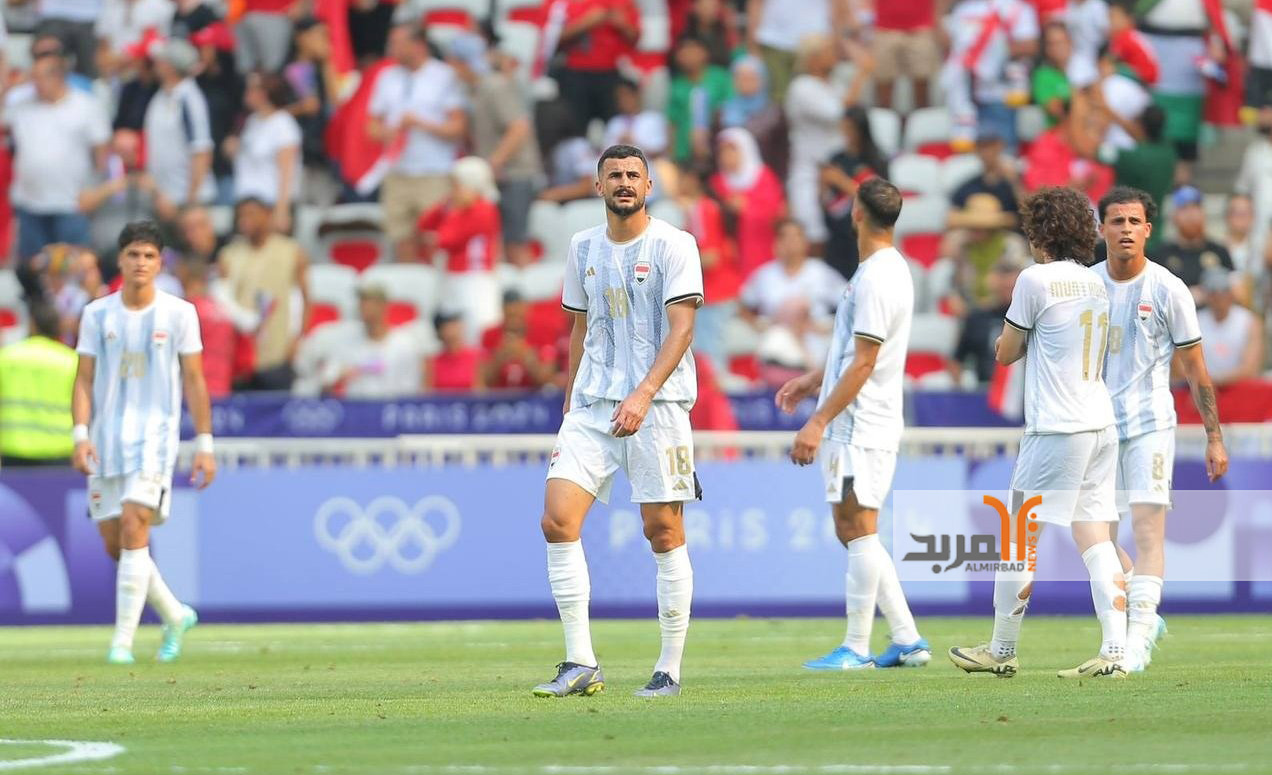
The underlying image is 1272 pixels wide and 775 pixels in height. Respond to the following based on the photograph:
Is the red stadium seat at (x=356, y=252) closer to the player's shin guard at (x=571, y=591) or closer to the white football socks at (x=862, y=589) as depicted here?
the white football socks at (x=862, y=589)

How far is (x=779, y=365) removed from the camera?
753 inches

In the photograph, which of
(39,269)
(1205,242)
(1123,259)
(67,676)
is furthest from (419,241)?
(1123,259)

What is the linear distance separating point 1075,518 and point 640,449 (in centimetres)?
220

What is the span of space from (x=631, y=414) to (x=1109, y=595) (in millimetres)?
2575

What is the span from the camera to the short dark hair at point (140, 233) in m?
12.8

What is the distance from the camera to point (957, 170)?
21.7 metres

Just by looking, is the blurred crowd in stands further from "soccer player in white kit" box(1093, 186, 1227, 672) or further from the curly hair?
the curly hair

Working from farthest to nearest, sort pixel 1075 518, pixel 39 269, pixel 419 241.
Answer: pixel 419 241 < pixel 39 269 < pixel 1075 518

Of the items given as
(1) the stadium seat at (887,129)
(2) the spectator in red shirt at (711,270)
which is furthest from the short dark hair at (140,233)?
(1) the stadium seat at (887,129)

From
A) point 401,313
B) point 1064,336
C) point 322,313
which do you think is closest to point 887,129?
point 401,313

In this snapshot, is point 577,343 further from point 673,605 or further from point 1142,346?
point 1142,346

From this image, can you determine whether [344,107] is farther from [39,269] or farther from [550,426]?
[550,426]

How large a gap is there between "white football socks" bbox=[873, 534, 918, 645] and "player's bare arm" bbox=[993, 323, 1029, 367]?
5.23 feet

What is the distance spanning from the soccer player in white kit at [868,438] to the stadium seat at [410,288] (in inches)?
400
